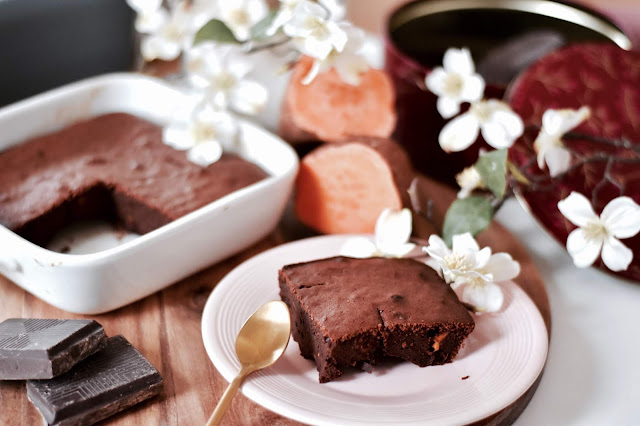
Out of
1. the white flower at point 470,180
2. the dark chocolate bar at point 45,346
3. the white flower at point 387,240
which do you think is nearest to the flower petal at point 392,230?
the white flower at point 387,240

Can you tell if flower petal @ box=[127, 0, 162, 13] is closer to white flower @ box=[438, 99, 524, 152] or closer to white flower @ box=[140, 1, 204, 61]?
white flower @ box=[140, 1, 204, 61]

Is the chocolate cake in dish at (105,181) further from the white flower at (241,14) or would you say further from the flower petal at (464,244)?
the flower petal at (464,244)

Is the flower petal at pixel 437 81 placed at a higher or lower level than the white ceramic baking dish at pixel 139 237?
higher

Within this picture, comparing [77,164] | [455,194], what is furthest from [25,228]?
[455,194]

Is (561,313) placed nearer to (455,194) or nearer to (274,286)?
(455,194)

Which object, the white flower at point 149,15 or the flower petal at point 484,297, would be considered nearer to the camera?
the flower petal at point 484,297

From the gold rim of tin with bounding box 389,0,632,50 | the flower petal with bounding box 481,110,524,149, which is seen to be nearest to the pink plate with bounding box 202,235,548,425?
the flower petal with bounding box 481,110,524,149

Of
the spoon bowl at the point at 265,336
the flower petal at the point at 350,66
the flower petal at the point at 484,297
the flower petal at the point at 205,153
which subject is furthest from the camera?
the flower petal at the point at 205,153
